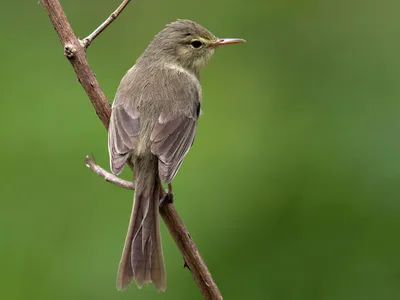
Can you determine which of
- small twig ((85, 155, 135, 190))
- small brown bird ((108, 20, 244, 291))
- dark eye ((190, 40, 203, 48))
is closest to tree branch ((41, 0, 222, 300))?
small twig ((85, 155, 135, 190))

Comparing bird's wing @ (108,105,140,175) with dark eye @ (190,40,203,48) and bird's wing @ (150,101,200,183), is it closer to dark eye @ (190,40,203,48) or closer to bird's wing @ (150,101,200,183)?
bird's wing @ (150,101,200,183)

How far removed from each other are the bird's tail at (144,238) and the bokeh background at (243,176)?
63 cm

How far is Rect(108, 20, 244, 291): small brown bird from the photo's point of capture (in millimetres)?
3887

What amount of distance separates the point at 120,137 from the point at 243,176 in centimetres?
104

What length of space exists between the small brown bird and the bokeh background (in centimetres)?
55

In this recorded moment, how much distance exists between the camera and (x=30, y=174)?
4.91 metres

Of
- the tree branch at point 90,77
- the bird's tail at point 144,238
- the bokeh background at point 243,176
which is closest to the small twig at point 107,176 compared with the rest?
the tree branch at point 90,77

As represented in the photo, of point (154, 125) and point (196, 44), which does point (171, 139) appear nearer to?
point (154, 125)

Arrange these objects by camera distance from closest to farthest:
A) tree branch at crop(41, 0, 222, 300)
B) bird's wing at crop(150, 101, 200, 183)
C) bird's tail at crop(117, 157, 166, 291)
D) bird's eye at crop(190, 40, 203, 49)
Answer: tree branch at crop(41, 0, 222, 300)
bird's tail at crop(117, 157, 166, 291)
bird's wing at crop(150, 101, 200, 183)
bird's eye at crop(190, 40, 203, 49)

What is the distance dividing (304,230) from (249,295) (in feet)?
1.44

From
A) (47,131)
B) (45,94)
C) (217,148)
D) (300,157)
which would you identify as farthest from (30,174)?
(300,157)

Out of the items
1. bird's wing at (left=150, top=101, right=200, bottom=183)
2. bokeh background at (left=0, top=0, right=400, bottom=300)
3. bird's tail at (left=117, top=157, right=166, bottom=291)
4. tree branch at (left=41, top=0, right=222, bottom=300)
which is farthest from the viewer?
bokeh background at (left=0, top=0, right=400, bottom=300)

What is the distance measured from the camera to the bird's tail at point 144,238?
3.80 meters

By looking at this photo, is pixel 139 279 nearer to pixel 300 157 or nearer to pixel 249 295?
pixel 249 295
